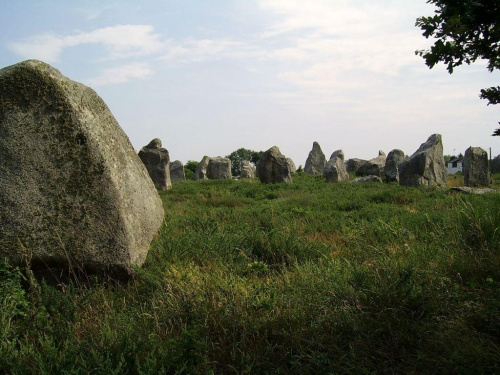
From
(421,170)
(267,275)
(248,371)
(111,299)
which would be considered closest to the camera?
(248,371)

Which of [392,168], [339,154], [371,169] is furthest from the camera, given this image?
[371,169]

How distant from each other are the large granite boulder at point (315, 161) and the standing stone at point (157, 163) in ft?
46.7

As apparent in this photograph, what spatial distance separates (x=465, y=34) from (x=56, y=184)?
12.4ft

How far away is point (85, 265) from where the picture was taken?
4.73m

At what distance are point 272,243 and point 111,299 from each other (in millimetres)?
2339

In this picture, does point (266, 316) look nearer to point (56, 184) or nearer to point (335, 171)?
point (56, 184)

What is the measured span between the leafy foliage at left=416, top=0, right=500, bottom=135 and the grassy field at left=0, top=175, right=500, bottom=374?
143 centimetres

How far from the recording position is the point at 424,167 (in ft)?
57.8

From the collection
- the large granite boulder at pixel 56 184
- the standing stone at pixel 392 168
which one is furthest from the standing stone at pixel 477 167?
the large granite boulder at pixel 56 184

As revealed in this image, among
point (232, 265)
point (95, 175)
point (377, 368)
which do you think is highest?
point (95, 175)

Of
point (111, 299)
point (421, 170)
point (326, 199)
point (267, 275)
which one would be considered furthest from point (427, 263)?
point (421, 170)

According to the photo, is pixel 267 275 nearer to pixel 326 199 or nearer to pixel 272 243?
pixel 272 243

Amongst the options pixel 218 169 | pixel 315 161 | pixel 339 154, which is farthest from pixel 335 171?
pixel 315 161

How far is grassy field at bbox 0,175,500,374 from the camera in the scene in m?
3.18
